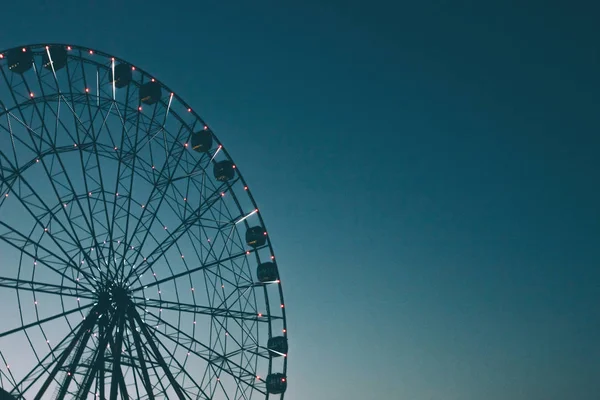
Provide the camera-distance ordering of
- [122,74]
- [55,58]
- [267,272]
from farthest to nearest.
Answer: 1. [267,272]
2. [122,74]
3. [55,58]

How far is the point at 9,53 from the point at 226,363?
15625 millimetres

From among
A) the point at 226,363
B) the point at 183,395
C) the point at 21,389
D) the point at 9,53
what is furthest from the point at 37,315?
the point at 9,53

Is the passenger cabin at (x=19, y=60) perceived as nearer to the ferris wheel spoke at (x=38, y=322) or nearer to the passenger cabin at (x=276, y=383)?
the ferris wheel spoke at (x=38, y=322)

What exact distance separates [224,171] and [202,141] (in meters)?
1.91

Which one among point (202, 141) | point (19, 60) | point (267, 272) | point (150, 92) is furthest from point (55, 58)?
point (267, 272)

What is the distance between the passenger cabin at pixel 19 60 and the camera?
21.8 m

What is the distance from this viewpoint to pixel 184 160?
27.3m

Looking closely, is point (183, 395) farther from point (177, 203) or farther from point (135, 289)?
point (177, 203)

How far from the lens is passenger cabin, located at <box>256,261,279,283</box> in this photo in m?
27.9

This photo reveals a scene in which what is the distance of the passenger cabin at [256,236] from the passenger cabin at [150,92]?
797cm

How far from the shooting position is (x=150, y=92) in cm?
2603

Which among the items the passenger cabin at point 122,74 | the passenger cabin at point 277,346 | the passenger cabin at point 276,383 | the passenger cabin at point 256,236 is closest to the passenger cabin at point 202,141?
the passenger cabin at point 122,74

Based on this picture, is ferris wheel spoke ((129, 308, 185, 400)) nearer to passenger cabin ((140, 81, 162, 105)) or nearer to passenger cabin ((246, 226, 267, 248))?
passenger cabin ((246, 226, 267, 248))

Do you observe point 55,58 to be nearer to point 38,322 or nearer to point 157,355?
point 38,322
